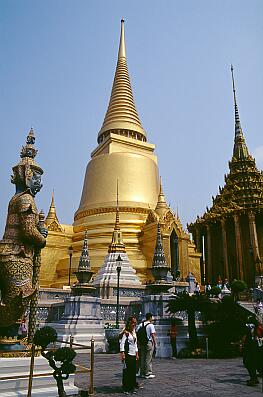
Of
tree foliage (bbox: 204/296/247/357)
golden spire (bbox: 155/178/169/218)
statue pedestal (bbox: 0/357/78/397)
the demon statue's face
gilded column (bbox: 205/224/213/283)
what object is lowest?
statue pedestal (bbox: 0/357/78/397)

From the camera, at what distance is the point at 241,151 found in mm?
40125

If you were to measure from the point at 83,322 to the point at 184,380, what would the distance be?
6.99 meters

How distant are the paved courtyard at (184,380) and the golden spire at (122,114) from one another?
27.0 meters

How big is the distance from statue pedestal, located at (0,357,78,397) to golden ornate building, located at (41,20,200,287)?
1853cm

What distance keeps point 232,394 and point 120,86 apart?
34.8 m

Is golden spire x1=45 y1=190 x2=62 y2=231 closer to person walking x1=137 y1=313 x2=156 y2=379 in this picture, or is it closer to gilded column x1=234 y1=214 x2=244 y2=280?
gilded column x1=234 y1=214 x2=244 y2=280

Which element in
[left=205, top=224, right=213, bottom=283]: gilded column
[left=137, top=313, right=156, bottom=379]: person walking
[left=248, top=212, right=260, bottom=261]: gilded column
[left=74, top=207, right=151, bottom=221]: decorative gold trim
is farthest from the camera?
[left=205, top=224, right=213, bottom=283]: gilded column

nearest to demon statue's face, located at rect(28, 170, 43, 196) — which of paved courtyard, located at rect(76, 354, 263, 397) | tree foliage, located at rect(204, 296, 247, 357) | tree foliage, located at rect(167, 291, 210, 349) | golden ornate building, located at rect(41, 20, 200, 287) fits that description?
paved courtyard, located at rect(76, 354, 263, 397)

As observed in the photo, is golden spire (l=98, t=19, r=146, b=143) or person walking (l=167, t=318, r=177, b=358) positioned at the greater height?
golden spire (l=98, t=19, r=146, b=143)

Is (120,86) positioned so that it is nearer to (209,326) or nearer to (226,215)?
(226,215)

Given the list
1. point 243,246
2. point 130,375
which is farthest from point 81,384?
point 243,246

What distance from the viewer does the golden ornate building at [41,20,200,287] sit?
2614 cm

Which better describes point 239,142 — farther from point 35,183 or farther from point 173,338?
point 35,183

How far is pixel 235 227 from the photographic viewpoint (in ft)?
112
